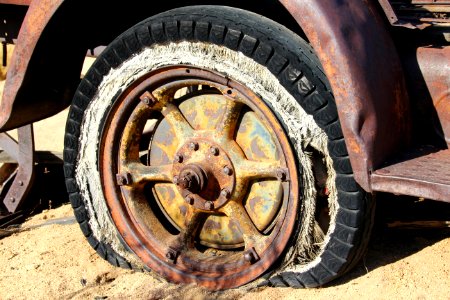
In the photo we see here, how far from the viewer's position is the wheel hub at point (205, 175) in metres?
2.80

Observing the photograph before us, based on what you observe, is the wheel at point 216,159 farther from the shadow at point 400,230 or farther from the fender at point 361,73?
the shadow at point 400,230

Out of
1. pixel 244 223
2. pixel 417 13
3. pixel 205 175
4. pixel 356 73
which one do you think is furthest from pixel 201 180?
pixel 417 13

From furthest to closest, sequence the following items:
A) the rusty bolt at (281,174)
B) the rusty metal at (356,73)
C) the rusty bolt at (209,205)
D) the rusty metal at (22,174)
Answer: the rusty metal at (22,174) < the rusty bolt at (209,205) < the rusty bolt at (281,174) < the rusty metal at (356,73)

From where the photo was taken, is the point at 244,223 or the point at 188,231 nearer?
the point at 244,223

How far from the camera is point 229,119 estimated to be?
279cm

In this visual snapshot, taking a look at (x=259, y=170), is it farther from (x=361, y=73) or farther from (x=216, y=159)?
(x=361, y=73)

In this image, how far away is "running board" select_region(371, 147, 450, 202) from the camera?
7.22 ft

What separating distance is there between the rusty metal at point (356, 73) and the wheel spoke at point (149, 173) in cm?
93

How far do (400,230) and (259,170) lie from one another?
2.78ft

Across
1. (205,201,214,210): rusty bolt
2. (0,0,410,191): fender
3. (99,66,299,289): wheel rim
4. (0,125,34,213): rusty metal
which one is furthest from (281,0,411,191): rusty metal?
(0,125,34,213): rusty metal

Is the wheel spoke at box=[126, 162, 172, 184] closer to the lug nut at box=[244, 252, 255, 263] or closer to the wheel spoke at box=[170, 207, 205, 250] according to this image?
the wheel spoke at box=[170, 207, 205, 250]

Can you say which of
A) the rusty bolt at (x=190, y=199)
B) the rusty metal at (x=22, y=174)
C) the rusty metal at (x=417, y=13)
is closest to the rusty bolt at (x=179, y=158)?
the rusty bolt at (x=190, y=199)

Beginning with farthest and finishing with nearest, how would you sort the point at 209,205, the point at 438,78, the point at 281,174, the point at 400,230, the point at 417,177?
the point at 400,230
the point at 209,205
the point at 281,174
the point at 438,78
the point at 417,177

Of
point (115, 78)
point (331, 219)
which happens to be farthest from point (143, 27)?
point (331, 219)
